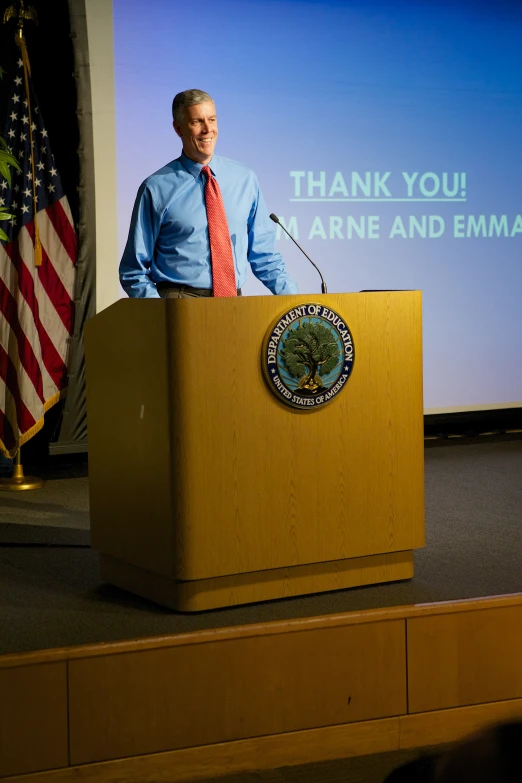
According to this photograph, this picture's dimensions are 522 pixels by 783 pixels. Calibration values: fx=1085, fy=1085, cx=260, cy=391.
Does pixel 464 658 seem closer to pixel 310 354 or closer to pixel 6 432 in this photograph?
pixel 310 354

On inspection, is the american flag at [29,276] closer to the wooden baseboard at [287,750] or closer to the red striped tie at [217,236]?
the red striped tie at [217,236]

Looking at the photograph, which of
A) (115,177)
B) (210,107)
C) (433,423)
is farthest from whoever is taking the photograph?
(433,423)

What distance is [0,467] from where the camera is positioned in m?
5.57

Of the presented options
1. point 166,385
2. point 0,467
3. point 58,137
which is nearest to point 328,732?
point 166,385

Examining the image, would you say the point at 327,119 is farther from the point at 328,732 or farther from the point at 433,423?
the point at 328,732

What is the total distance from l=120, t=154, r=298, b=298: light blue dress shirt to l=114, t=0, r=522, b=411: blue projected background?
84.3 inches

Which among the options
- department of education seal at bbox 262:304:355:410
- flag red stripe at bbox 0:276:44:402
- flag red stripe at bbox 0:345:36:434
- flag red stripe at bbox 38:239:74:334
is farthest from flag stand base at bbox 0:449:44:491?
department of education seal at bbox 262:304:355:410

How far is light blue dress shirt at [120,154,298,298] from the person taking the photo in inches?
132

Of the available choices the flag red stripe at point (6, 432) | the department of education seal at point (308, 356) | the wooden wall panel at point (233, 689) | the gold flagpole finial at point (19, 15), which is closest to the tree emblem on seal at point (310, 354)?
the department of education seal at point (308, 356)

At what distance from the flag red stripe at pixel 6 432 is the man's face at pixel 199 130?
2.33 m

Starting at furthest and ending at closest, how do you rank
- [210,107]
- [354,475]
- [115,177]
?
[115,177] → [210,107] → [354,475]

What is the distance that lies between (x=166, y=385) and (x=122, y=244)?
2848 millimetres

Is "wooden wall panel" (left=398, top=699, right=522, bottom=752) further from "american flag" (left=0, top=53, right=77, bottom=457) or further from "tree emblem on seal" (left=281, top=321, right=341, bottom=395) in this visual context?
"american flag" (left=0, top=53, right=77, bottom=457)

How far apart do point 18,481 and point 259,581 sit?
8.32 ft
